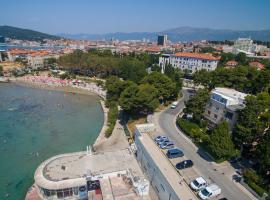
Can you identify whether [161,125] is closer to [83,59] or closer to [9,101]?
[9,101]

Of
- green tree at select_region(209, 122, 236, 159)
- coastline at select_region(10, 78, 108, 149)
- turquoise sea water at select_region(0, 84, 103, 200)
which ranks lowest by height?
→ turquoise sea water at select_region(0, 84, 103, 200)

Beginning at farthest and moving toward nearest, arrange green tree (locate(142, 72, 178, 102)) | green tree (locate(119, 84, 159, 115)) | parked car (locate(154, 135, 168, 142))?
green tree (locate(142, 72, 178, 102)), green tree (locate(119, 84, 159, 115)), parked car (locate(154, 135, 168, 142))

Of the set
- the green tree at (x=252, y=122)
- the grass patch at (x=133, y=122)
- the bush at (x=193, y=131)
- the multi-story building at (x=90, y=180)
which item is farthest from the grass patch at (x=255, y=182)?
the grass patch at (x=133, y=122)

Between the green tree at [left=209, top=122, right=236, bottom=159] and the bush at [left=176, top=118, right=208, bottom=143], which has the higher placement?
the green tree at [left=209, top=122, right=236, bottom=159]

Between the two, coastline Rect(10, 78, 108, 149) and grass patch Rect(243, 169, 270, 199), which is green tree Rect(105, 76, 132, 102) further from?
grass patch Rect(243, 169, 270, 199)

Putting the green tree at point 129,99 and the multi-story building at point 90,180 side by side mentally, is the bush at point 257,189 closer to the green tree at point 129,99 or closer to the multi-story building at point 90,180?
the multi-story building at point 90,180

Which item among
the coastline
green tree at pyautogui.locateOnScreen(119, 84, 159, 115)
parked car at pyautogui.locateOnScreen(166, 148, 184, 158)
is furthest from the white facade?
parked car at pyautogui.locateOnScreen(166, 148, 184, 158)

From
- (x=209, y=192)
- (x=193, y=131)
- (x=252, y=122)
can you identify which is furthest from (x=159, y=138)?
(x=252, y=122)

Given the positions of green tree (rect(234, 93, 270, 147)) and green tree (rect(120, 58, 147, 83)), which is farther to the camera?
green tree (rect(120, 58, 147, 83))
